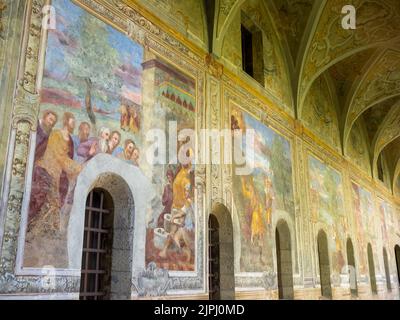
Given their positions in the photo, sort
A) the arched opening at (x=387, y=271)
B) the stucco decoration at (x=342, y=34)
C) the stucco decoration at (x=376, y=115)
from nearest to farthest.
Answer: the stucco decoration at (x=342, y=34) < the stucco decoration at (x=376, y=115) < the arched opening at (x=387, y=271)

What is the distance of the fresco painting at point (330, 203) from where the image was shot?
1299 cm

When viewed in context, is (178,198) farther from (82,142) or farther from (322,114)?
(322,114)

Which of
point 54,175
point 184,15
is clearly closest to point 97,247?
point 54,175

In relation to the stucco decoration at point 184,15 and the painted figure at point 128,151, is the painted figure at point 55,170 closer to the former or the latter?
the painted figure at point 128,151

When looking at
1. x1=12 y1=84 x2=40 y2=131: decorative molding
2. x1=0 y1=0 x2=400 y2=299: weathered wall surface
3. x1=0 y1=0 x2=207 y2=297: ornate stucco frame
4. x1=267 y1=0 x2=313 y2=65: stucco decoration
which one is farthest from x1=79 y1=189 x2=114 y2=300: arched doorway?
x1=267 y1=0 x2=313 y2=65: stucco decoration

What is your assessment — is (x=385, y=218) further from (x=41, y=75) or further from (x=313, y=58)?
(x=41, y=75)

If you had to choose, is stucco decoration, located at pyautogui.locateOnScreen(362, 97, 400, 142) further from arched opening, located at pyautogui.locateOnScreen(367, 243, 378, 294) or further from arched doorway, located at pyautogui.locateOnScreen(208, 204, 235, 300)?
arched doorway, located at pyautogui.locateOnScreen(208, 204, 235, 300)

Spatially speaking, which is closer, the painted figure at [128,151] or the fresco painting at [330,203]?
the painted figure at [128,151]

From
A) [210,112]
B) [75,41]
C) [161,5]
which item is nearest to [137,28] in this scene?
[161,5]

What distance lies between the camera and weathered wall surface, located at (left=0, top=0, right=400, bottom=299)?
5.22 m

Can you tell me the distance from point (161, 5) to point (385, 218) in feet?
55.1

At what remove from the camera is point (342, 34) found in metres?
12.2

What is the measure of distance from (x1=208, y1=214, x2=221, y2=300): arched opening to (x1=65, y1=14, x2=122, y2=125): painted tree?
11.5 feet

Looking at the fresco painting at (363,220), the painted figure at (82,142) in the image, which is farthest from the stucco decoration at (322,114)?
the painted figure at (82,142)
